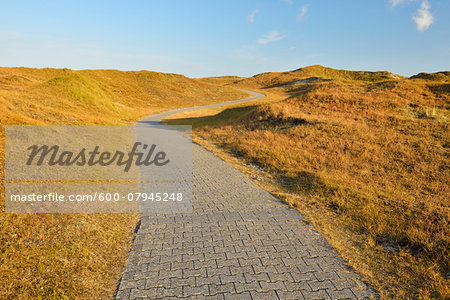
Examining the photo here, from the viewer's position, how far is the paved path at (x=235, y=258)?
362 cm

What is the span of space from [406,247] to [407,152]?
814cm

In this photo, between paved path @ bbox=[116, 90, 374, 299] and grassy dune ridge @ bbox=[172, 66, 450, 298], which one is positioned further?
grassy dune ridge @ bbox=[172, 66, 450, 298]

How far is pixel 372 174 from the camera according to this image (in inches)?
368

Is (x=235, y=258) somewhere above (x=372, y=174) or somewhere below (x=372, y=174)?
below

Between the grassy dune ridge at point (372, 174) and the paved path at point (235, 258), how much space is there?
0.66 m

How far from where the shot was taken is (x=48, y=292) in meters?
3.41

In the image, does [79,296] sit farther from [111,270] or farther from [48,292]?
[111,270]

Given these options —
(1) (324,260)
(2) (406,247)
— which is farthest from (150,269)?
(2) (406,247)

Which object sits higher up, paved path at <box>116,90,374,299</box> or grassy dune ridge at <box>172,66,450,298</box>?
grassy dune ridge at <box>172,66,450,298</box>

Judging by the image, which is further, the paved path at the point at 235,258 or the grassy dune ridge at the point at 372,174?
the grassy dune ridge at the point at 372,174

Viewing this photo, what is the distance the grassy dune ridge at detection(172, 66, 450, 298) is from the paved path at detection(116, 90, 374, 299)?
2.15 feet

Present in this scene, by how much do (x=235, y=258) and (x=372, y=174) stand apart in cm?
747

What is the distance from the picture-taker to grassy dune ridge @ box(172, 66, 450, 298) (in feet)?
14.8

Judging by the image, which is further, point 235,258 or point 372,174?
point 372,174
